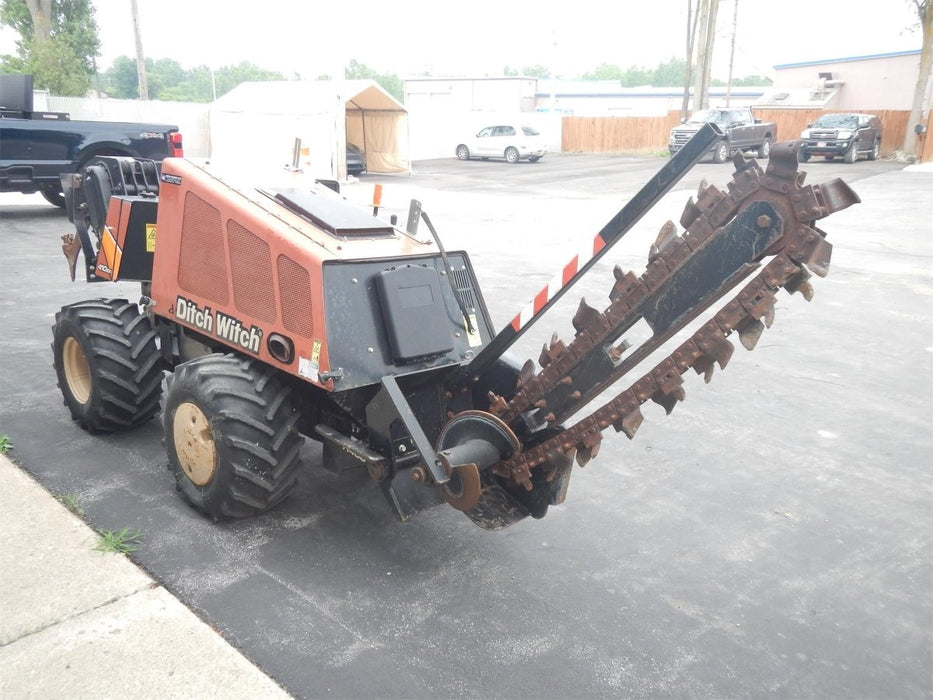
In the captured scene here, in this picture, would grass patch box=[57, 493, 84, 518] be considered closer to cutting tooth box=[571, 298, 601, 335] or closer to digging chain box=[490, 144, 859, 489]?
digging chain box=[490, 144, 859, 489]

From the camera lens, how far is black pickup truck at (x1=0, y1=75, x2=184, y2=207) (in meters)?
13.3

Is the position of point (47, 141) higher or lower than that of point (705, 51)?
lower

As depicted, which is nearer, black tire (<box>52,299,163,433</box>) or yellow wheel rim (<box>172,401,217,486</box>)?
yellow wheel rim (<box>172,401,217,486</box>)

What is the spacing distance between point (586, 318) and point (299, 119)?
797 inches

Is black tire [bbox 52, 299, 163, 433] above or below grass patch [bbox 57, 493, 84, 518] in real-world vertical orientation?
above

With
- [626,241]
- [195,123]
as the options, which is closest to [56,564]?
[626,241]

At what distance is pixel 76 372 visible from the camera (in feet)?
18.2

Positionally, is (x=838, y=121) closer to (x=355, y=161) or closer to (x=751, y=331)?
(x=355, y=161)

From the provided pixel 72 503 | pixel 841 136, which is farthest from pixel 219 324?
pixel 841 136

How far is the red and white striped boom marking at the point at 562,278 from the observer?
135 inches

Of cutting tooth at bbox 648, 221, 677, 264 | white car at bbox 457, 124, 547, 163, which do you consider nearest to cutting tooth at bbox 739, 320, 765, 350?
cutting tooth at bbox 648, 221, 677, 264

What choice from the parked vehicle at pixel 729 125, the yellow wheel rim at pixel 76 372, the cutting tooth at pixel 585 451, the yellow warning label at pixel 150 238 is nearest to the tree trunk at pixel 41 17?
the parked vehicle at pixel 729 125

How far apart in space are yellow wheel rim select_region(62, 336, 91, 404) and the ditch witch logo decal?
42.4 inches

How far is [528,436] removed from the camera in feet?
12.6
